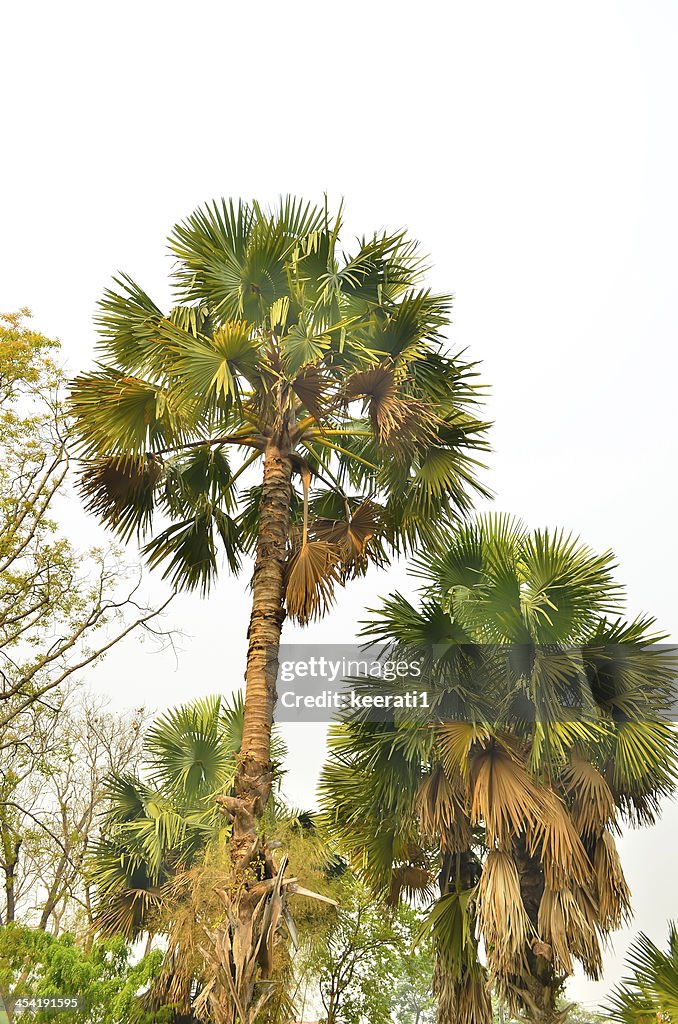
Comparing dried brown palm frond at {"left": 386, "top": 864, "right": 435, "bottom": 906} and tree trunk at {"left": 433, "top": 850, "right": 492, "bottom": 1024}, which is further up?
dried brown palm frond at {"left": 386, "top": 864, "right": 435, "bottom": 906}

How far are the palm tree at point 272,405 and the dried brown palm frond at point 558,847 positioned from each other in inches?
111

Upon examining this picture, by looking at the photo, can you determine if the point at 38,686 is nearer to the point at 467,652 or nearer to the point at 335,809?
the point at 335,809

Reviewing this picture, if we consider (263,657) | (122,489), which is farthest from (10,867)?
(263,657)

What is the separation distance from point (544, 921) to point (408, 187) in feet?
44.3

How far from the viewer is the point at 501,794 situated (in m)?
8.02

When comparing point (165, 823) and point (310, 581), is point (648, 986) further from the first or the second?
point (165, 823)

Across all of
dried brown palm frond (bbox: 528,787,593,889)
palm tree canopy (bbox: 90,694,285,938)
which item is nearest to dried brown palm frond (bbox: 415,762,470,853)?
dried brown palm frond (bbox: 528,787,593,889)

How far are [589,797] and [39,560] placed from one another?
10244 millimetres

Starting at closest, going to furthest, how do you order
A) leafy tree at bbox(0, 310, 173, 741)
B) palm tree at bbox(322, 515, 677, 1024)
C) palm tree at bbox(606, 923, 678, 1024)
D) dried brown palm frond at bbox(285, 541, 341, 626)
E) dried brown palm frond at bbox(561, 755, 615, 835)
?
palm tree at bbox(606, 923, 678, 1024)
dried brown palm frond at bbox(285, 541, 341, 626)
palm tree at bbox(322, 515, 677, 1024)
dried brown palm frond at bbox(561, 755, 615, 835)
leafy tree at bbox(0, 310, 173, 741)

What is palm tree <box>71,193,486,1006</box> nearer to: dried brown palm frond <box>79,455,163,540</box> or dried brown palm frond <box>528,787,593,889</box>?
dried brown palm frond <box>79,455,163,540</box>

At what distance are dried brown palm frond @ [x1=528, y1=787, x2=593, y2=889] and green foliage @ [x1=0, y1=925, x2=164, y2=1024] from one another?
496 centimetres

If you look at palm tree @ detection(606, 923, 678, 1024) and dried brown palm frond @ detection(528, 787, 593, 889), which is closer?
palm tree @ detection(606, 923, 678, 1024)

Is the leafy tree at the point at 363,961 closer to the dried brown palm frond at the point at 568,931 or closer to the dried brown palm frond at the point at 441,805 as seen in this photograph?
the dried brown palm frond at the point at 441,805

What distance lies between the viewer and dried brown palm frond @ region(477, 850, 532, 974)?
25.3 ft
